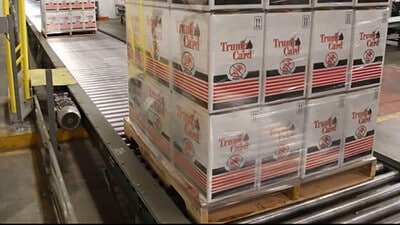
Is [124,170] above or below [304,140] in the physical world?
below

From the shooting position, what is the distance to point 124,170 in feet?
8.96

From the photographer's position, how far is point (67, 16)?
9.69m

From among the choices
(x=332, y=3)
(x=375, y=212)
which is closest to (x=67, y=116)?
(x=332, y=3)

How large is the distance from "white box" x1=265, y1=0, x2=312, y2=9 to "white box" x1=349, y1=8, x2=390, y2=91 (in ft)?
1.22

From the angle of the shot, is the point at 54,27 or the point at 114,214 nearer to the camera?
the point at 114,214

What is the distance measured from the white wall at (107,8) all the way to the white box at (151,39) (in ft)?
44.7

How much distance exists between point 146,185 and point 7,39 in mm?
2290

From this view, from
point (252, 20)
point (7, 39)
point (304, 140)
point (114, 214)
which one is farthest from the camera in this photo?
point (7, 39)

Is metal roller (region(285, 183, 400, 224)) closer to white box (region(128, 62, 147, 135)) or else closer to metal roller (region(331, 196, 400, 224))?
metal roller (region(331, 196, 400, 224))

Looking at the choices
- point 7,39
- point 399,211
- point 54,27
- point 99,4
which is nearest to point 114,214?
point 399,211

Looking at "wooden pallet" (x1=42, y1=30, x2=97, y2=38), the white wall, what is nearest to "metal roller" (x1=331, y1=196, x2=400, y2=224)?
"wooden pallet" (x1=42, y1=30, x2=97, y2=38)

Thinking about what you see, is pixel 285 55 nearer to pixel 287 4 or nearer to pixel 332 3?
pixel 287 4

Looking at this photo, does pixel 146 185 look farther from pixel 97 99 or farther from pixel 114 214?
pixel 97 99

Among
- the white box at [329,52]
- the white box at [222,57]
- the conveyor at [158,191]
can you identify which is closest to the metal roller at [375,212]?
the conveyor at [158,191]
